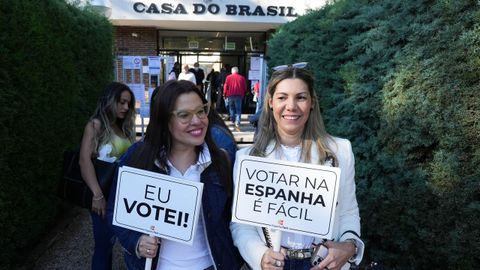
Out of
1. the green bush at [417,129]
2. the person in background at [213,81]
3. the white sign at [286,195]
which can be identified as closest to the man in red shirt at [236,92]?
the person in background at [213,81]

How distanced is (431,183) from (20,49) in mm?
3597

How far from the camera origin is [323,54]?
549cm

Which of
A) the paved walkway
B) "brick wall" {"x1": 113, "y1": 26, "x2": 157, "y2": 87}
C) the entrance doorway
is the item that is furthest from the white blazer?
the entrance doorway

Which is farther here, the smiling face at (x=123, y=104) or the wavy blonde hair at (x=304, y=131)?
the smiling face at (x=123, y=104)

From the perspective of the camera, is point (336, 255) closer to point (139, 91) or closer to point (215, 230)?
point (215, 230)

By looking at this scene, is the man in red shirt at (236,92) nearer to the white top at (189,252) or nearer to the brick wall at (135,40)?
the brick wall at (135,40)

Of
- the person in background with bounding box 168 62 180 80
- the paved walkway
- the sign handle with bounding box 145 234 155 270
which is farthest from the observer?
the person in background with bounding box 168 62 180 80

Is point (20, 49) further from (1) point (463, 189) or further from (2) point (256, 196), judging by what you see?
(1) point (463, 189)

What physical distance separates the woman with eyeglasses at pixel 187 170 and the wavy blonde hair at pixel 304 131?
8.8 inches

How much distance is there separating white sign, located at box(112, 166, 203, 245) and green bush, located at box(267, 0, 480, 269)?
6.72ft

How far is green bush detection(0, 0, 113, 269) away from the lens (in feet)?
Result: 11.1

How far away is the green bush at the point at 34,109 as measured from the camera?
3379 mm

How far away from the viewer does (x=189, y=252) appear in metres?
1.96

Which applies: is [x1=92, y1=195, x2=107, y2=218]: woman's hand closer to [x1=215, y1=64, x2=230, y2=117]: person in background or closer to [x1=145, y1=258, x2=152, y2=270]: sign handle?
[x1=145, y1=258, x2=152, y2=270]: sign handle
